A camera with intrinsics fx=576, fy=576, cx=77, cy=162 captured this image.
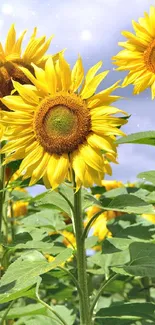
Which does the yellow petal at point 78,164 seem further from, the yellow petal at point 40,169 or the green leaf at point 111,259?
the green leaf at point 111,259

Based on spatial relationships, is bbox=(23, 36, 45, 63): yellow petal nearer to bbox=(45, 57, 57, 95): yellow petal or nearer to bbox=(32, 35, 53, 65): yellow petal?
bbox=(32, 35, 53, 65): yellow petal

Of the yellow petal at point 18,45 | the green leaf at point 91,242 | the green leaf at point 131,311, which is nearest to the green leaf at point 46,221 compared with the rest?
the green leaf at point 91,242

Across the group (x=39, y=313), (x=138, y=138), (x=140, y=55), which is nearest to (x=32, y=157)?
(x=138, y=138)

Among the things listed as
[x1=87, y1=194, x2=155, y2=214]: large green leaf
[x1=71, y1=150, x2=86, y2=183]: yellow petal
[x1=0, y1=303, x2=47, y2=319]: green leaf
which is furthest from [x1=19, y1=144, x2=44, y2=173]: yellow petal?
[x1=0, y1=303, x2=47, y2=319]: green leaf

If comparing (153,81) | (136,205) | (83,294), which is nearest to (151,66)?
(153,81)

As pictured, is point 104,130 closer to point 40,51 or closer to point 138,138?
point 138,138

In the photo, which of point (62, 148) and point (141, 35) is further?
point (141, 35)

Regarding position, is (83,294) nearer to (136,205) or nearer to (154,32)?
(136,205)
